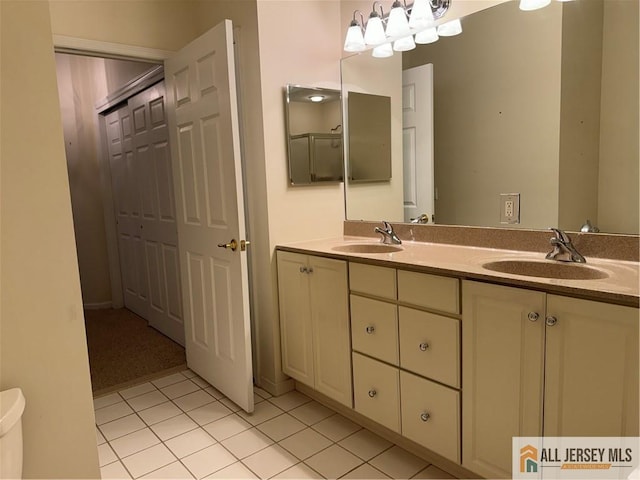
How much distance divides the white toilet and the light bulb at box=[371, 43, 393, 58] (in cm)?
219

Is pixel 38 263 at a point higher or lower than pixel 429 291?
higher

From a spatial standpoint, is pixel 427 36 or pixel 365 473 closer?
pixel 365 473

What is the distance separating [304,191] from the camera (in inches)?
98.7

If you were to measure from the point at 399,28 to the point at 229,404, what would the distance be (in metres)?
2.16

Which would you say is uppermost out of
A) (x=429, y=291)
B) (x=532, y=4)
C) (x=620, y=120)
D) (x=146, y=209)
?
(x=532, y=4)

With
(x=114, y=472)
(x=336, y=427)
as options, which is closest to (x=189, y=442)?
(x=114, y=472)

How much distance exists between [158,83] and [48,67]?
6.58 feet

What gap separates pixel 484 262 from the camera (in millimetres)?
1719

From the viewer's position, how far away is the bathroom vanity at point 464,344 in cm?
123

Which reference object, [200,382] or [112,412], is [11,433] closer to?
[112,412]

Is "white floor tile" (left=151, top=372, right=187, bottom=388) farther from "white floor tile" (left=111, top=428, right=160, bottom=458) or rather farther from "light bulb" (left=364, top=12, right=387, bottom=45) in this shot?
"light bulb" (left=364, top=12, right=387, bottom=45)

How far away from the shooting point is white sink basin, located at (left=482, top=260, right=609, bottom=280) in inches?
60.9

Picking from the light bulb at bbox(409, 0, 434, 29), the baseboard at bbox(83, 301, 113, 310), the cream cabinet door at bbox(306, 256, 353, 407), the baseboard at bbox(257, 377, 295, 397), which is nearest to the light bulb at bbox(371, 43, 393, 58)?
the light bulb at bbox(409, 0, 434, 29)

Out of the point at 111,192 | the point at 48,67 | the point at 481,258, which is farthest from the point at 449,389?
the point at 111,192
